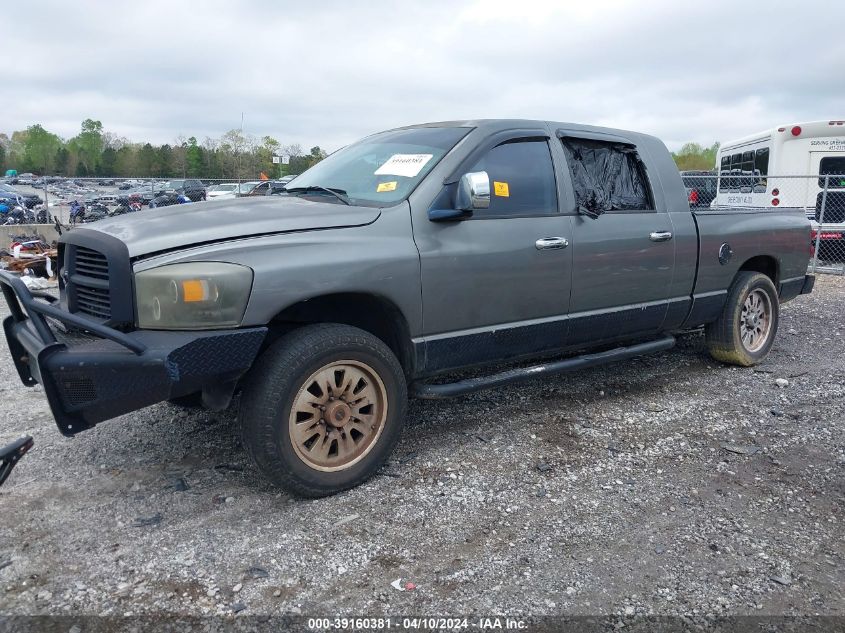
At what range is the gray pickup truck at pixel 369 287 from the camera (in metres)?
2.92

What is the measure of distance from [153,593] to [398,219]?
2074 mm

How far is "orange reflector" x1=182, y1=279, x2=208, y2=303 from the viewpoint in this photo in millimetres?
2900

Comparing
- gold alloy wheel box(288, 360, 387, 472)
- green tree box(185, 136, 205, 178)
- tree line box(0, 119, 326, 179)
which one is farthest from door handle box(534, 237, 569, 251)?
green tree box(185, 136, 205, 178)

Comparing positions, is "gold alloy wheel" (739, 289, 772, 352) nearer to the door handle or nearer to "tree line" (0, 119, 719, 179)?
the door handle

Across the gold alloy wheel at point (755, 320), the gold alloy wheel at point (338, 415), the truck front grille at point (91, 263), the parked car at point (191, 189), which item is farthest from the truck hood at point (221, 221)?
the parked car at point (191, 189)

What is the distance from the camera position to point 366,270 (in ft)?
11.0

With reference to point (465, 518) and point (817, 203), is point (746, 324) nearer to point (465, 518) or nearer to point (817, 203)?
point (465, 518)

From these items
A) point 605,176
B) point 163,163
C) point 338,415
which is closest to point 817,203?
point 605,176

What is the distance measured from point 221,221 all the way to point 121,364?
849 millimetres

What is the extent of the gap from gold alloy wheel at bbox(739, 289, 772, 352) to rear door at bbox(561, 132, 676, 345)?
3.97 feet

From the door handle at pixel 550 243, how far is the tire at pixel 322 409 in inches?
46.8

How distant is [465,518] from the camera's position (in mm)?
3221

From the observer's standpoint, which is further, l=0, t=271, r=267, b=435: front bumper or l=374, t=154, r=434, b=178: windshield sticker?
l=374, t=154, r=434, b=178: windshield sticker

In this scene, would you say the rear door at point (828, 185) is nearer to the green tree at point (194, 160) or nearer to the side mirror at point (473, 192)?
the side mirror at point (473, 192)
